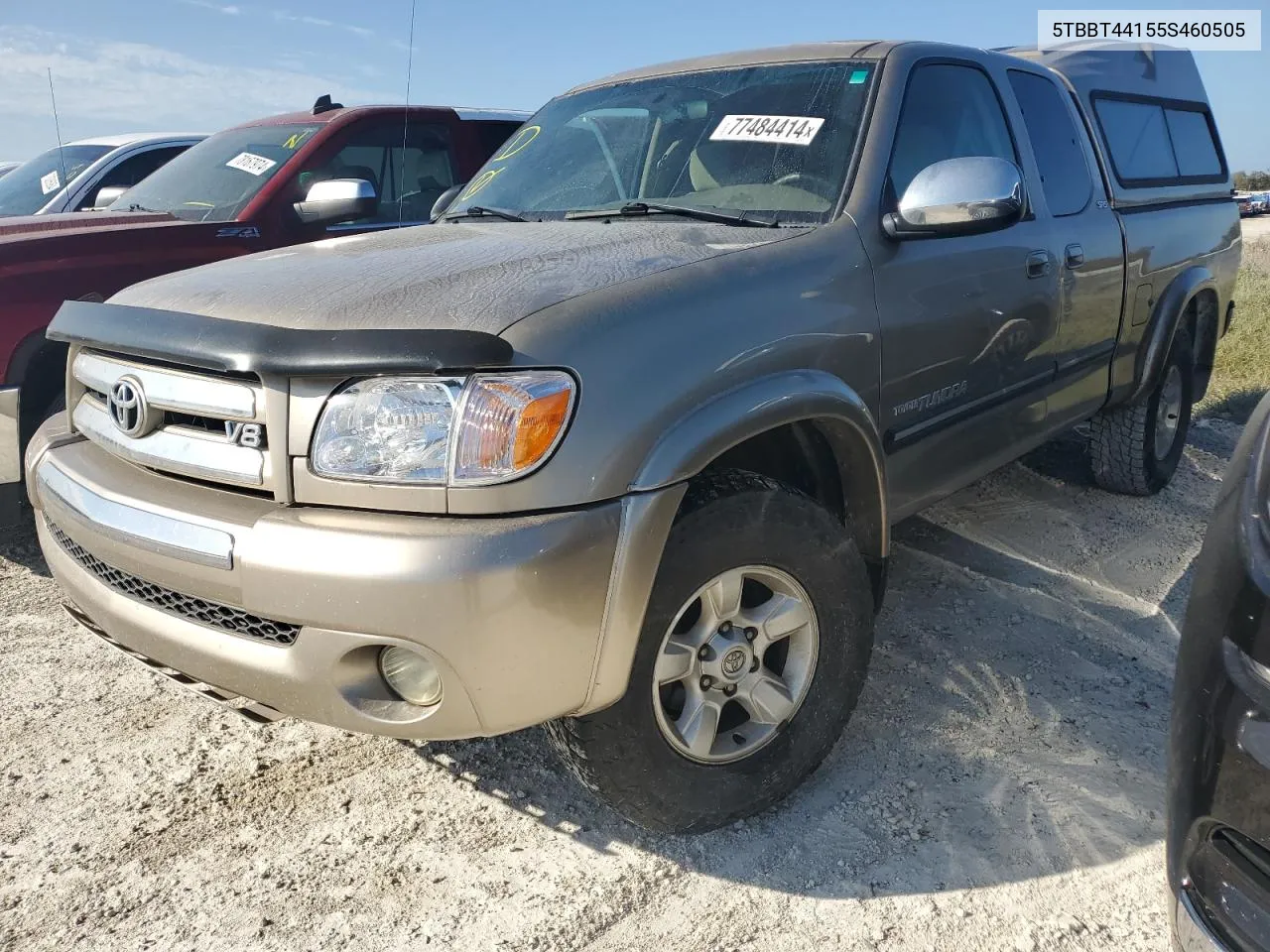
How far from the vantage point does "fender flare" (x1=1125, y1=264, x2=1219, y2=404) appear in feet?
13.7

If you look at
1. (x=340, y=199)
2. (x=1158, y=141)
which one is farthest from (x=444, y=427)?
(x=1158, y=141)

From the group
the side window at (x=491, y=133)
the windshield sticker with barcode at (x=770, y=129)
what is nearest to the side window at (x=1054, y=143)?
the windshield sticker with barcode at (x=770, y=129)

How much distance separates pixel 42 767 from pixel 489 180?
85.8 inches

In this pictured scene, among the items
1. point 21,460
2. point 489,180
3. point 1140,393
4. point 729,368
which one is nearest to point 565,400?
point 729,368

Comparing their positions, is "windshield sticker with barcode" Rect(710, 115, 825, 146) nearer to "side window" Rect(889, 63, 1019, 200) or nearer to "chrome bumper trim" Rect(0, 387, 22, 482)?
"side window" Rect(889, 63, 1019, 200)

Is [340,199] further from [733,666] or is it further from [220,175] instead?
[733,666]

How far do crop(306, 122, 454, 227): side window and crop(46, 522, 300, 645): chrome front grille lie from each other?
3.06 m

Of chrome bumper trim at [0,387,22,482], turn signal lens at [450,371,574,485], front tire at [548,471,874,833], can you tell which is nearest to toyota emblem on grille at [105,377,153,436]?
turn signal lens at [450,371,574,485]

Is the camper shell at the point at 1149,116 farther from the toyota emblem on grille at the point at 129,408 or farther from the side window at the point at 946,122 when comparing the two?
the toyota emblem on grille at the point at 129,408

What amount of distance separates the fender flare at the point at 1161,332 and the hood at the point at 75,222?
423 cm

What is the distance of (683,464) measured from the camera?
1894mm

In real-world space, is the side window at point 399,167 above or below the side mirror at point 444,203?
below

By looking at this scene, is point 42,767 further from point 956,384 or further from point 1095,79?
point 1095,79

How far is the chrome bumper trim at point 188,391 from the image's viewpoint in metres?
1.90
